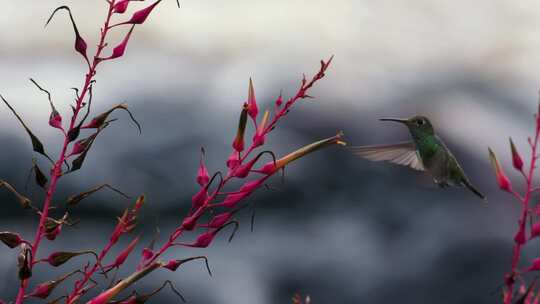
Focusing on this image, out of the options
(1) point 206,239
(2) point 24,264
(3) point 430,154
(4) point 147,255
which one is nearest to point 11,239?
(2) point 24,264

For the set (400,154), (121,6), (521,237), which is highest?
(121,6)

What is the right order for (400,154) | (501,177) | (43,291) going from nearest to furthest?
(43,291)
(501,177)
(400,154)

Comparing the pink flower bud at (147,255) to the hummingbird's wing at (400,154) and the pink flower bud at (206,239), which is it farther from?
the hummingbird's wing at (400,154)

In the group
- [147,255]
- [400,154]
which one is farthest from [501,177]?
[400,154]

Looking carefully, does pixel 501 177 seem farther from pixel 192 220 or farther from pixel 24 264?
pixel 24 264

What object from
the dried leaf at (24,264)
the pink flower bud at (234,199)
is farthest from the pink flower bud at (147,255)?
the dried leaf at (24,264)

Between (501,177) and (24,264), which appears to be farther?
→ (501,177)

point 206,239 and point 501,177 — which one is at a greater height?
point 501,177

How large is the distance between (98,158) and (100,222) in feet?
2.45

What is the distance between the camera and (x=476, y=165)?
10227 mm

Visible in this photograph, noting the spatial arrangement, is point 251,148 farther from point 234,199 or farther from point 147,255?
point 147,255

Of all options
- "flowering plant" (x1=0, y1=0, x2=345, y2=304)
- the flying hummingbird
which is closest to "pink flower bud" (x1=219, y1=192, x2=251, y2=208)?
Answer: "flowering plant" (x1=0, y1=0, x2=345, y2=304)

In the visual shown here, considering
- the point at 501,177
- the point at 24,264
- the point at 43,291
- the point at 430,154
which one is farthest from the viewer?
the point at 430,154

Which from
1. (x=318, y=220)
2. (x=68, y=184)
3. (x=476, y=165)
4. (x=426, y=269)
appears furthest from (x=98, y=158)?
(x=476, y=165)
